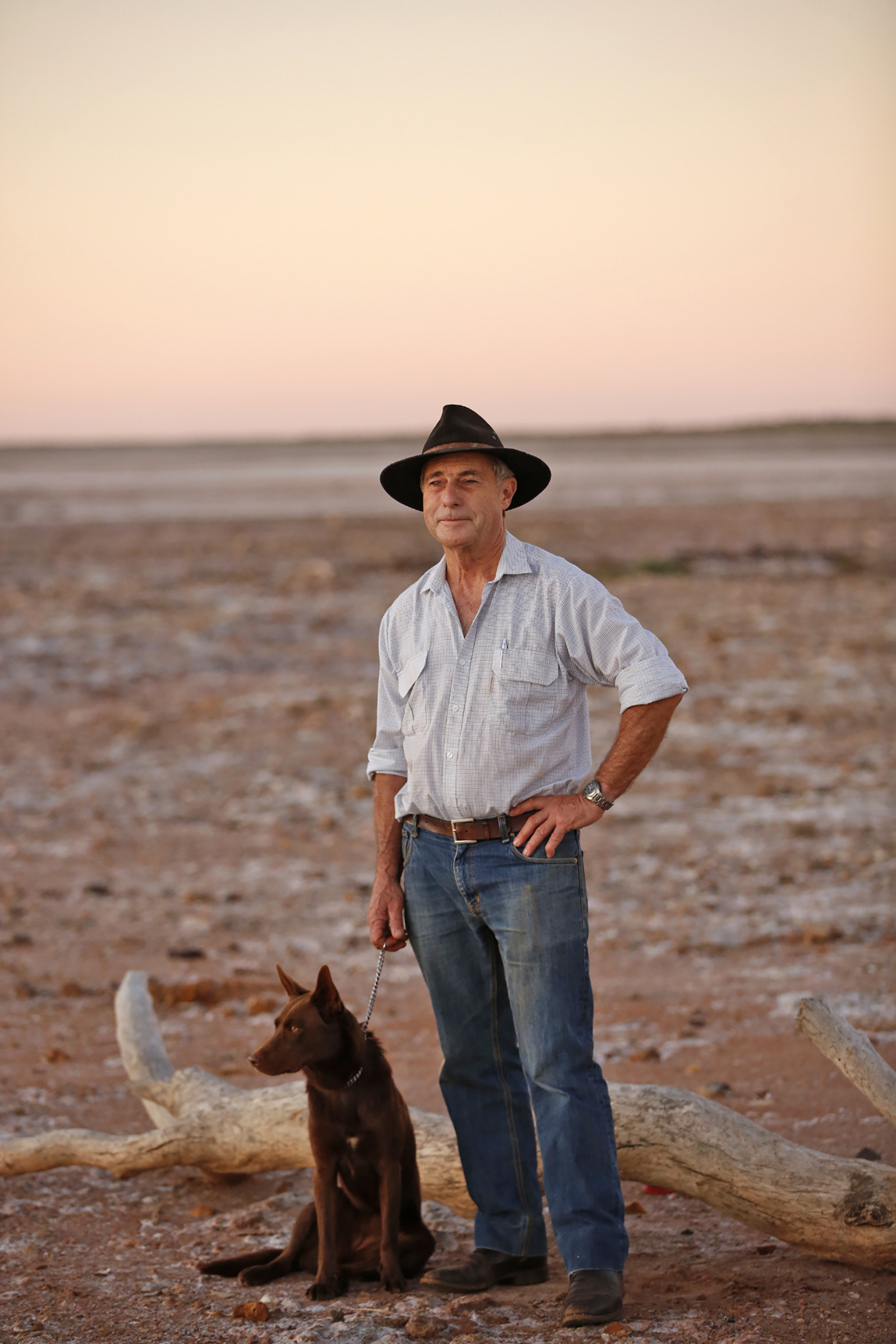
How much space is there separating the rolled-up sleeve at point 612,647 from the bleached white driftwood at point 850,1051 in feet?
3.57

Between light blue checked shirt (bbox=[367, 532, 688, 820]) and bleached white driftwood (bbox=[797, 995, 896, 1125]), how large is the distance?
0.99 metres

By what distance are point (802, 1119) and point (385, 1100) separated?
7.31 ft

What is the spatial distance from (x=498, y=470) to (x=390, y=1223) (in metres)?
2.22

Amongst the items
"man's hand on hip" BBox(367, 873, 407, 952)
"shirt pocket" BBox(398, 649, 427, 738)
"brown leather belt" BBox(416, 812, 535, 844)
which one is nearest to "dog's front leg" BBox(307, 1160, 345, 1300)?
"man's hand on hip" BBox(367, 873, 407, 952)

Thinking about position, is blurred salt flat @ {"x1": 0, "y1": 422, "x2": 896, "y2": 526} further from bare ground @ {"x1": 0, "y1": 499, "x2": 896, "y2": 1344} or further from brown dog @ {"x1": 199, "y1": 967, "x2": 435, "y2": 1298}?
brown dog @ {"x1": 199, "y1": 967, "x2": 435, "y2": 1298}

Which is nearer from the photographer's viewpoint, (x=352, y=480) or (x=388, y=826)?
(x=388, y=826)

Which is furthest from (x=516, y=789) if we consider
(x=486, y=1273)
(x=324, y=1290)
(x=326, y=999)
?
(x=324, y=1290)

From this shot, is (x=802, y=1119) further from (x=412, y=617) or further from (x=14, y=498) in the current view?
(x=14, y=498)

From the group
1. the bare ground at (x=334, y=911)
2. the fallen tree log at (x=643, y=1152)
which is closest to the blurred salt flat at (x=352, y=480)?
the bare ground at (x=334, y=911)

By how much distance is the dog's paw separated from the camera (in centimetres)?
391

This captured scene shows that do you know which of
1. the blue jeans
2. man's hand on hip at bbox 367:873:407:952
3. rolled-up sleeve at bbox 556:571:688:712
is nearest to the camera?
rolled-up sleeve at bbox 556:571:688:712

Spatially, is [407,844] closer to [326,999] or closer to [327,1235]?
[326,999]

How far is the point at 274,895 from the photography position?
8531 millimetres

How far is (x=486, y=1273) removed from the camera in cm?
399
